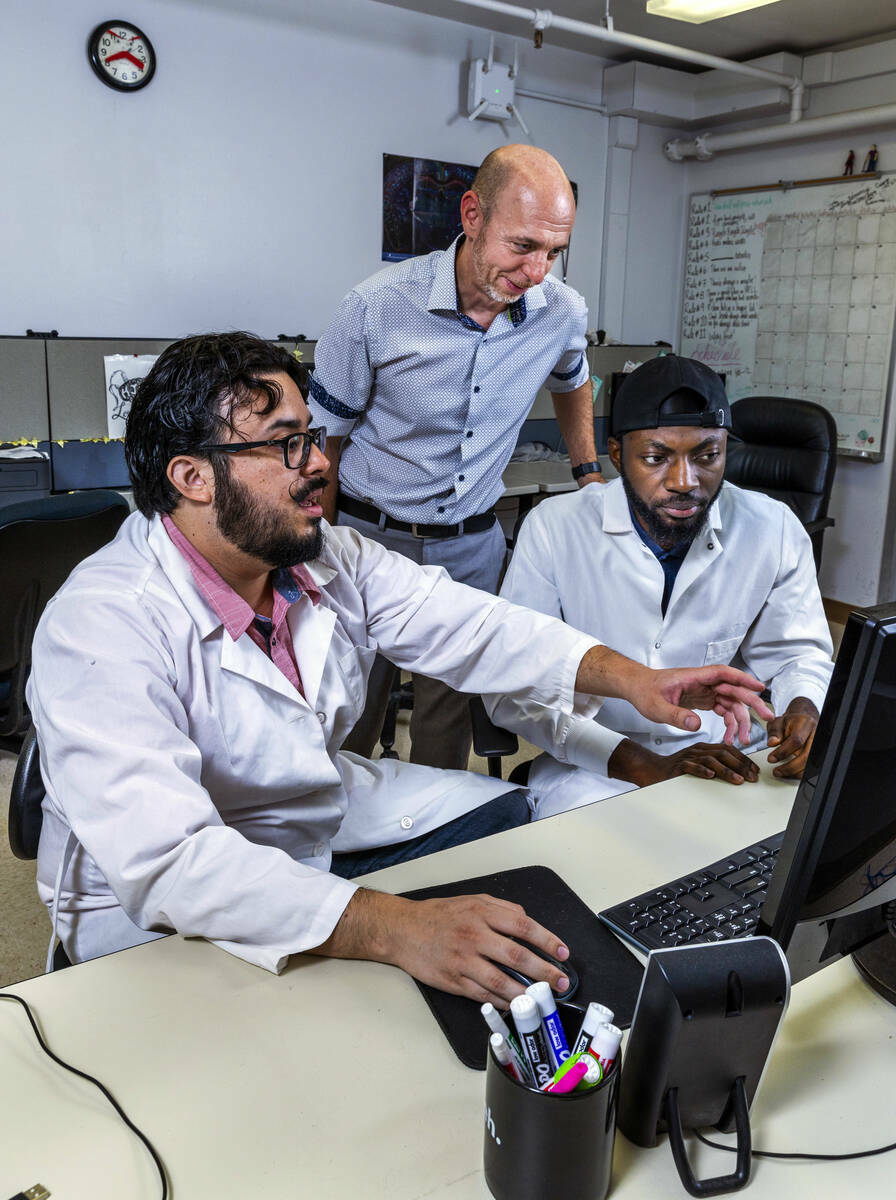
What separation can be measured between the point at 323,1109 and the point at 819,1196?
0.39 metres

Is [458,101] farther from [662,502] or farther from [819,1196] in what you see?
[819,1196]

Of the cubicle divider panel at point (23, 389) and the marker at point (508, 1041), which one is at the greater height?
the cubicle divider panel at point (23, 389)

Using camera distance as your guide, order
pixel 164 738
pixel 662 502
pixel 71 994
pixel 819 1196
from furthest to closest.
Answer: pixel 662 502
pixel 164 738
pixel 71 994
pixel 819 1196

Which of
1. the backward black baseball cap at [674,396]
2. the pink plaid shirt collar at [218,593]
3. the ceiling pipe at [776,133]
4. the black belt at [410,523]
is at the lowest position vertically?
the black belt at [410,523]

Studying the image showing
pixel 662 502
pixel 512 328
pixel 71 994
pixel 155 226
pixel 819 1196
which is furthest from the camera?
pixel 155 226

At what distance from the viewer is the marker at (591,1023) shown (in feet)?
2.35

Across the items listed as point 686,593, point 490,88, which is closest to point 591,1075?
point 686,593

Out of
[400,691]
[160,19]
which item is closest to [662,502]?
[400,691]

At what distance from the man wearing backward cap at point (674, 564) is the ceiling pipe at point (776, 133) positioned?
3.38 meters

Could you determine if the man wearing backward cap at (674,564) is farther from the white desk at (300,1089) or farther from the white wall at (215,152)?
the white wall at (215,152)

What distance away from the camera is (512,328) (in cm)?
248

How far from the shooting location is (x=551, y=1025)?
0.75 m

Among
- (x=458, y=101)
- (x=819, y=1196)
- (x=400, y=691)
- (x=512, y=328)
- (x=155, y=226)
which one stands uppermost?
(x=458, y=101)

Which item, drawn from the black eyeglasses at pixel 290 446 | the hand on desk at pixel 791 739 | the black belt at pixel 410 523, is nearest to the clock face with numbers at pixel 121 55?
the black belt at pixel 410 523
